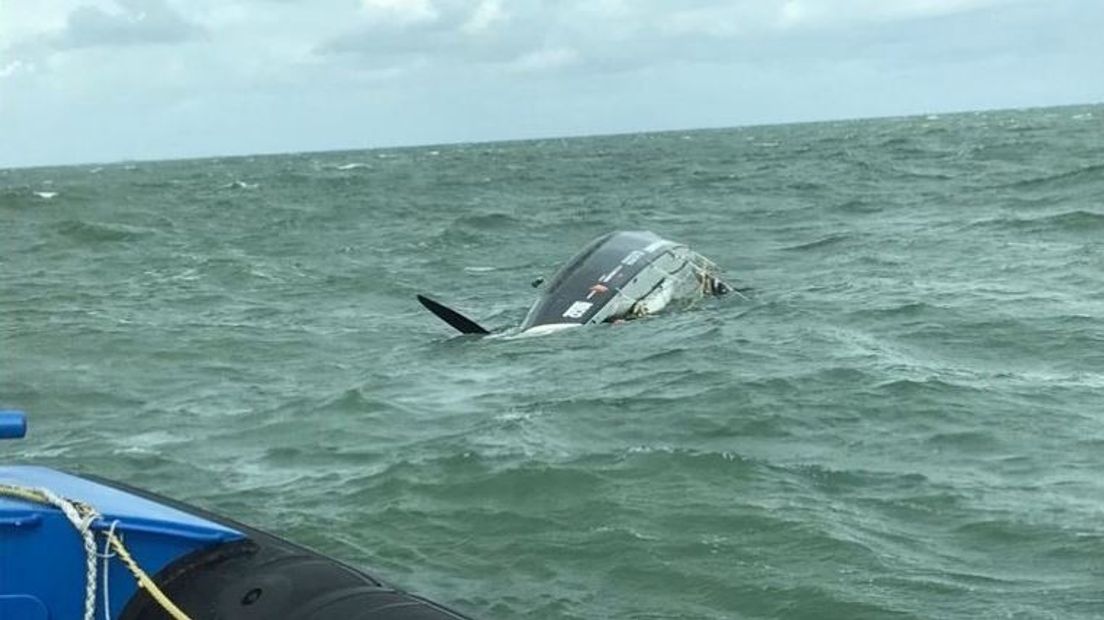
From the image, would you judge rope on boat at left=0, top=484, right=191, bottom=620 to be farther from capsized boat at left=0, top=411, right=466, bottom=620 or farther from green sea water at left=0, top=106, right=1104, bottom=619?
green sea water at left=0, top=106, right=1104, bottom=619

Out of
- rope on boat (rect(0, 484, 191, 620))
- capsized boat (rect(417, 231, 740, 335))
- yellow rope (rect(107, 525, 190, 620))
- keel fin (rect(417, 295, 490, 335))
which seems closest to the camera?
yellow rope (rect(107, 525, 190, 620))

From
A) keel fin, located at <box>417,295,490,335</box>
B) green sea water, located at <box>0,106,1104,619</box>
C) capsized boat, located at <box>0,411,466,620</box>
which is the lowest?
green sea water, located at <box>0,106,1104,619</box>

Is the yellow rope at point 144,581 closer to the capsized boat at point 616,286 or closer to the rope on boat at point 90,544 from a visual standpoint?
the rope on boat at point 90,544

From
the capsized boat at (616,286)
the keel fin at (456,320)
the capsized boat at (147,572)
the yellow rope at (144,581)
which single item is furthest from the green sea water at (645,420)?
the yellow rope at (144,581)

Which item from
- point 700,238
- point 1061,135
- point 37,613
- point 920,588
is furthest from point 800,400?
point 1061,135

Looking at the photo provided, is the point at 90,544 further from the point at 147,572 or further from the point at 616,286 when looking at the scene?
the point at 616,286

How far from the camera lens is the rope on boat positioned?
15.3 feet

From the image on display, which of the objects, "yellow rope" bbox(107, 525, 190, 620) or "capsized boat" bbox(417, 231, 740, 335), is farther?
"capsized boat" bbox(417, 231, 740, 335)

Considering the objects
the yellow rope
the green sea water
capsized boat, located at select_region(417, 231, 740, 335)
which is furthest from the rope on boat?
capsized boat, located at select_region(417, 231, 740, 335)

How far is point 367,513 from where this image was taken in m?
9.25

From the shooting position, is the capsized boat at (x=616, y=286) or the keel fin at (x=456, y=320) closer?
the keel fin at (x=456, y=320)

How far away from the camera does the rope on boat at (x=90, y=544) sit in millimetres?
4664

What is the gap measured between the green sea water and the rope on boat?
9.45ft

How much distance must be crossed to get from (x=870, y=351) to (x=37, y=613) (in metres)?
10.9
